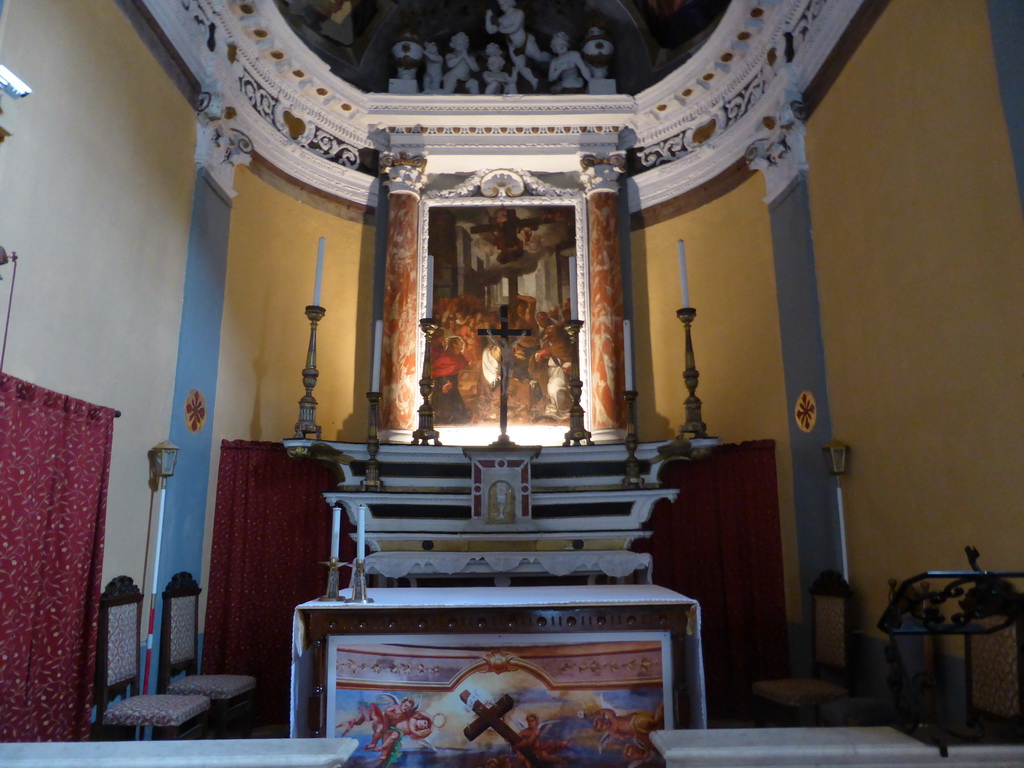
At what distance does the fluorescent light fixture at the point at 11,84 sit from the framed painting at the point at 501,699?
2.75m

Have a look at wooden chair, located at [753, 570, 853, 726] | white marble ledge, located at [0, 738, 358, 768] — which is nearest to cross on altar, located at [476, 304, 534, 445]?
wooden chair, located at [753, 570, 853, 726]

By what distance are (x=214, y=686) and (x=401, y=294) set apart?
151 inches

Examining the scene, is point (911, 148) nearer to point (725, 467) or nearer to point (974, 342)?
point (974, 342)

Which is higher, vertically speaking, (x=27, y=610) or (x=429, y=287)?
(x=429, y=287)

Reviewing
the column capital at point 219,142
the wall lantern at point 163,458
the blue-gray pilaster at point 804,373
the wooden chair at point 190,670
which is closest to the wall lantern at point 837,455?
the blue-gray pilaster at point 804,373

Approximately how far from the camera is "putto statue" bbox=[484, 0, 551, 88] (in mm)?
8039

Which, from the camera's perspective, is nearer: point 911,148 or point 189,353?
point 911,148

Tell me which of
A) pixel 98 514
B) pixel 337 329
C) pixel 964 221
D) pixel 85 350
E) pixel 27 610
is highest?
pixel 337 329

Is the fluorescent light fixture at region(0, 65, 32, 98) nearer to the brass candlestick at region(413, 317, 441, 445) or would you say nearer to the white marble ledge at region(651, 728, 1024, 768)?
the white marble ledge at region(651, 728, 1024, 768)

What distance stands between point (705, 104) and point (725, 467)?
3421mm

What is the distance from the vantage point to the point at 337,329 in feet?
24.2

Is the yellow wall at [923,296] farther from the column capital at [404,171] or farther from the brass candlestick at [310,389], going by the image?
the column capital at [404,171]

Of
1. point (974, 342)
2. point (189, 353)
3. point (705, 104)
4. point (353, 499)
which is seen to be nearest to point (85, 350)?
point (189, 353)

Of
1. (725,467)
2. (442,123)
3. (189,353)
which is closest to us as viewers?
(189,353)
